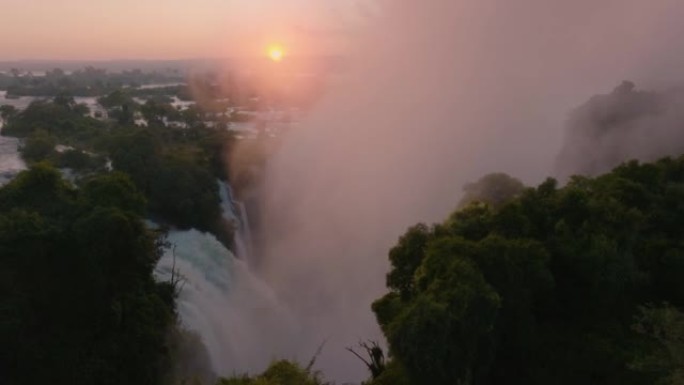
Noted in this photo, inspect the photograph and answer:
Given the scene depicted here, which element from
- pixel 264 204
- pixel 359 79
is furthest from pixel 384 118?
pixel 264 204

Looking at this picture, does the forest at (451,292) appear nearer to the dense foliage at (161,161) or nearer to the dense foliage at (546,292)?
the dense foliage at (546,292)

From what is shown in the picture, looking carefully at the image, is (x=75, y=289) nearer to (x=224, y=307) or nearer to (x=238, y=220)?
(x=224, y=307)

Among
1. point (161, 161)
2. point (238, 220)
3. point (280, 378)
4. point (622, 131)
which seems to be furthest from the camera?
point (622, 131)

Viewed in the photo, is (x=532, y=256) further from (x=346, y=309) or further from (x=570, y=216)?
(x=346, y=309)

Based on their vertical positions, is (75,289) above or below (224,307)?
below

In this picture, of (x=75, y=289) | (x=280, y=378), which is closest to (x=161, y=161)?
(x=75, y=289)

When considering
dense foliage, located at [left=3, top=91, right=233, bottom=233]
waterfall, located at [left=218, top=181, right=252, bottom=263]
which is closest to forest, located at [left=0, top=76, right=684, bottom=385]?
dense foliage, located at [left=3, top=91, right=233, bottom=233]

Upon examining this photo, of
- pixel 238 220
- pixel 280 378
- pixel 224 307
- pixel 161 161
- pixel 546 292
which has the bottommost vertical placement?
pixel 280 378
